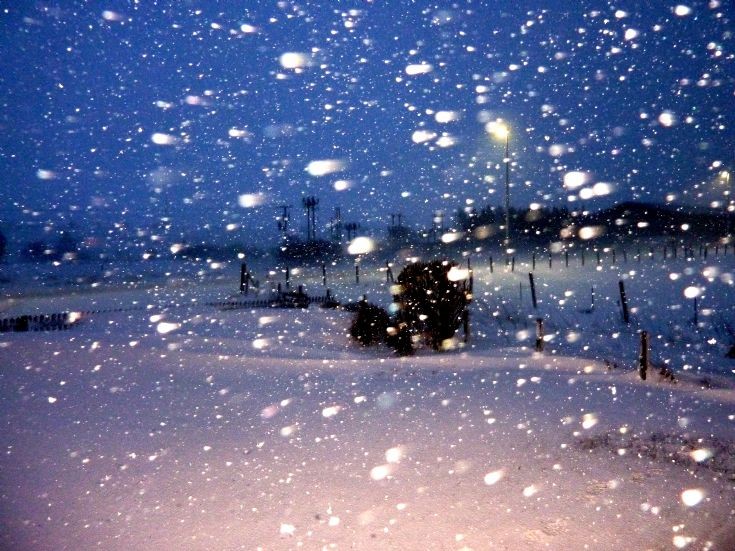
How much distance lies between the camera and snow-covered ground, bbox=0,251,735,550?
16.1 ft

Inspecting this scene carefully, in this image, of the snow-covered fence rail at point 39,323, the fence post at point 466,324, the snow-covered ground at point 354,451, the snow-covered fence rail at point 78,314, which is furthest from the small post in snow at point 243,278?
the snow-covered ground at point 354,451

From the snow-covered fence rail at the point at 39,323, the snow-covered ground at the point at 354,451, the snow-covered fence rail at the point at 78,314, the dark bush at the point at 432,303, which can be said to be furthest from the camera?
the snow-covered fence rail at the point at 78,314

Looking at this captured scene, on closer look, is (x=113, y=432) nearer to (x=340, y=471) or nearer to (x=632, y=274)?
(x=340, y=471)

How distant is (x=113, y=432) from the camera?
24.3 ft

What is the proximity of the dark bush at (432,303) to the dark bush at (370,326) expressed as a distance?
0.70 m

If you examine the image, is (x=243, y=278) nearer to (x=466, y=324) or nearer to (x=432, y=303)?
(x=432, y=303)

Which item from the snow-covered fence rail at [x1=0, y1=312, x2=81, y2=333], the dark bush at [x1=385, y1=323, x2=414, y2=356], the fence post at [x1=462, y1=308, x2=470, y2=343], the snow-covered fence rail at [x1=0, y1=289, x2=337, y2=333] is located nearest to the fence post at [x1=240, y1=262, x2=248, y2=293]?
the snow-covered fence rail at [x1=0, y1=289, x2=337, y2=333]

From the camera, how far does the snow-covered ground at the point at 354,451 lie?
4.91 meters

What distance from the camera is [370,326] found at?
57.5 feet

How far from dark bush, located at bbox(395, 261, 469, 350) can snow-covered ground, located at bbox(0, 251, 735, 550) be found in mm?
2750

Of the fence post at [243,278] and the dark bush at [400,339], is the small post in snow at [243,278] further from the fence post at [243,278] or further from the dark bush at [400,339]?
the dark bush at [400,339]

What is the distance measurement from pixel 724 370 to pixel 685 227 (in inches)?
3163

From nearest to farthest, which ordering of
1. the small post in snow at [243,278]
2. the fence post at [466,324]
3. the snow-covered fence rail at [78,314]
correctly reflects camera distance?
the fence post at [466,324] → the snow-covered fence rail at [78,314] → the small post in snow at [243,278]

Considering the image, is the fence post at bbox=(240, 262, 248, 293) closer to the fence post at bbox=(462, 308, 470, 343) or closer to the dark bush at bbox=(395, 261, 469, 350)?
the dark bush at bbox=(395, 261, 469, 350)
